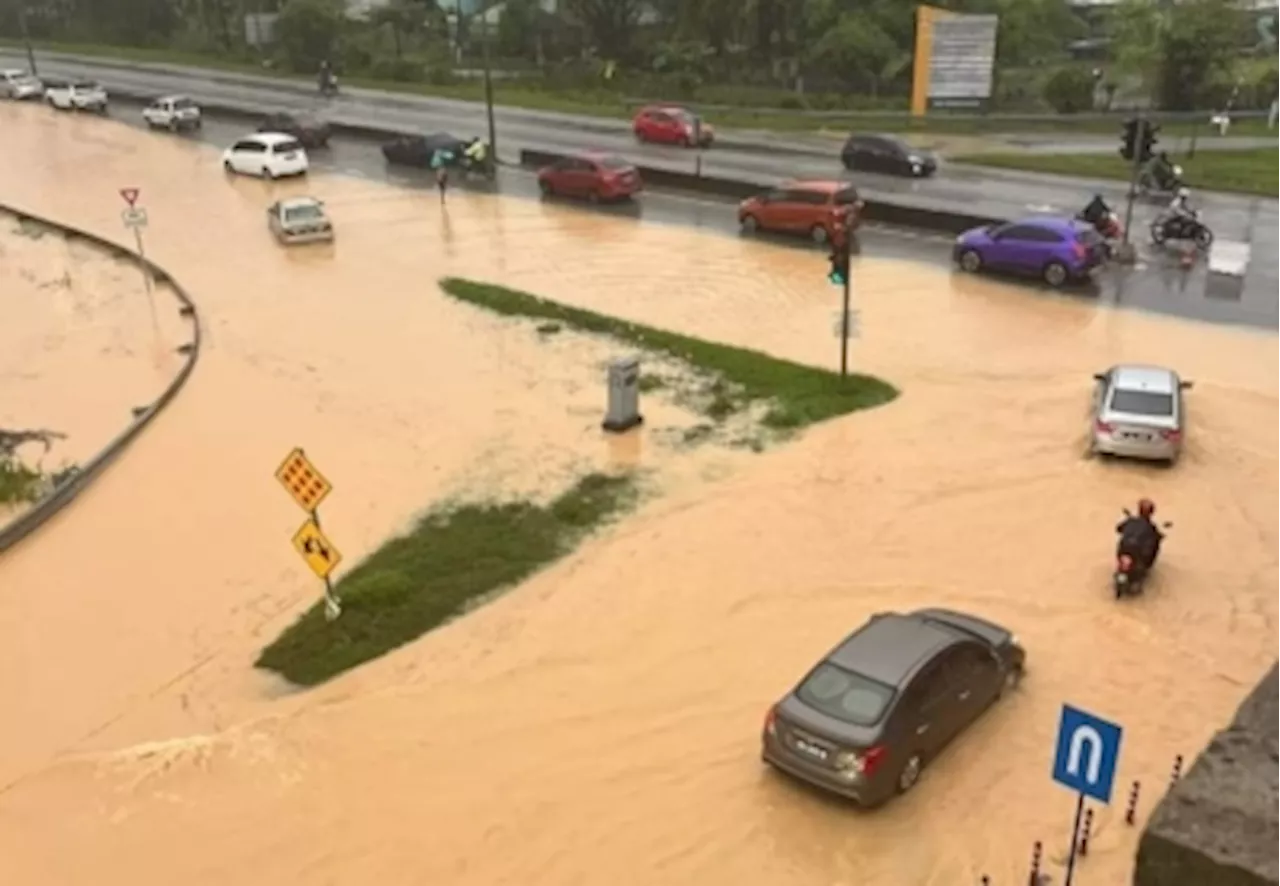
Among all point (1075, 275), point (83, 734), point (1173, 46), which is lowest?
point (83, 734)

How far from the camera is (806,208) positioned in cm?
3225

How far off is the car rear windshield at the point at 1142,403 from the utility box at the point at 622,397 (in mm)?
7506

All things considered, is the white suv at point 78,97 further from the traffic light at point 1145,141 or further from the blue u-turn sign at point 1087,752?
the blue u-turn sign at point 1087,752

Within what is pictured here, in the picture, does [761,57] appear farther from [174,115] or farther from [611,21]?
[174,115]

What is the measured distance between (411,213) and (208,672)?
2389 centimetres

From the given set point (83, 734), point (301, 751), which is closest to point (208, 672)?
point (83, 734)

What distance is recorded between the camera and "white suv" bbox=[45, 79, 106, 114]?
5691 cm

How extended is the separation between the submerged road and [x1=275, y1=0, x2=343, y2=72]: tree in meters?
3.13

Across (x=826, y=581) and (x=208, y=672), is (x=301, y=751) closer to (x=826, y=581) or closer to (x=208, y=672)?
(x=208, y=672)

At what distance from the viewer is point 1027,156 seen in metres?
42.6

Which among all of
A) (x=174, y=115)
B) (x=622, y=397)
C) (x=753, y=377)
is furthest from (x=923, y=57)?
(x=622, y=397)

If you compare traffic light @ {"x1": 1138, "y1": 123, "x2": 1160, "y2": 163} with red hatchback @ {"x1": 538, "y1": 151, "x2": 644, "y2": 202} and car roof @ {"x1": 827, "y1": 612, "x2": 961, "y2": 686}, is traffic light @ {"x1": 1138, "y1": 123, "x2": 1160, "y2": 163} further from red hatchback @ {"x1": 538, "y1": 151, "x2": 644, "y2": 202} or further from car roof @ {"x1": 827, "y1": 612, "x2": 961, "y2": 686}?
car roof @ {"x1": 827, "y1": 612, "x2": 961, "y2": 686}

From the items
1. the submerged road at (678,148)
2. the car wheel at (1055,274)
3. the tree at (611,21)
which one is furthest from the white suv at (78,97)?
A: the car wheel at (1055,274)

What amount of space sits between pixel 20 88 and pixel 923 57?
41.2 metres
